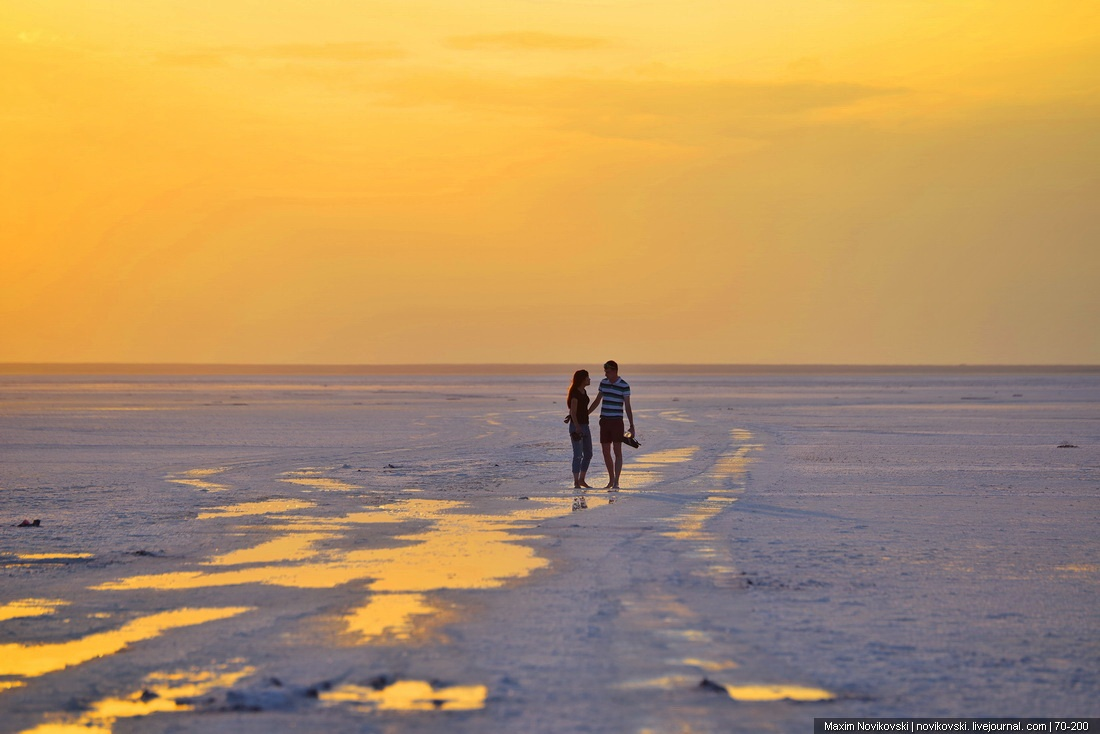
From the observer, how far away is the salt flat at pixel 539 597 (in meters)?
6.87

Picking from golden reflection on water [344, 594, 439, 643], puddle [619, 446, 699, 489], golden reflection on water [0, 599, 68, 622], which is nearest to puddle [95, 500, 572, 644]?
golden reflection on water [344, 594, 439, 643]

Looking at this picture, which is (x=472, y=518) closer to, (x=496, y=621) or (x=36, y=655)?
(x=496, y=621)

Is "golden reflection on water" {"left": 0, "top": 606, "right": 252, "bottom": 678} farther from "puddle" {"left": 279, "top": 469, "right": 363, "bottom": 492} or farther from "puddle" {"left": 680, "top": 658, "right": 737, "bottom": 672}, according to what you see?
"puddle" {"left": 279, "top": 469, "right": 363, "bottom": 492}

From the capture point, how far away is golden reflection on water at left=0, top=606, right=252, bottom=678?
786cm

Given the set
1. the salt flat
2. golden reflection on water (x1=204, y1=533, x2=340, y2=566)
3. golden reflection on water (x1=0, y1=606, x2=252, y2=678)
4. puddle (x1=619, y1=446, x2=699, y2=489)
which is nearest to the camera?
the salt flat

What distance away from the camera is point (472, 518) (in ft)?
50.4

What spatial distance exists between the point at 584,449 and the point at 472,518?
4.51 meters

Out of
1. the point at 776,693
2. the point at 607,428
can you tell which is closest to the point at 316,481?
the point at 607,428

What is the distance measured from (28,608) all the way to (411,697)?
4.42 metres

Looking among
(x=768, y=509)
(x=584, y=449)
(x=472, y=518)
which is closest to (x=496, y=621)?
(x=472, y=518)

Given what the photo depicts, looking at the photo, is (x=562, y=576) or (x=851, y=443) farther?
(x=851, y=443)
